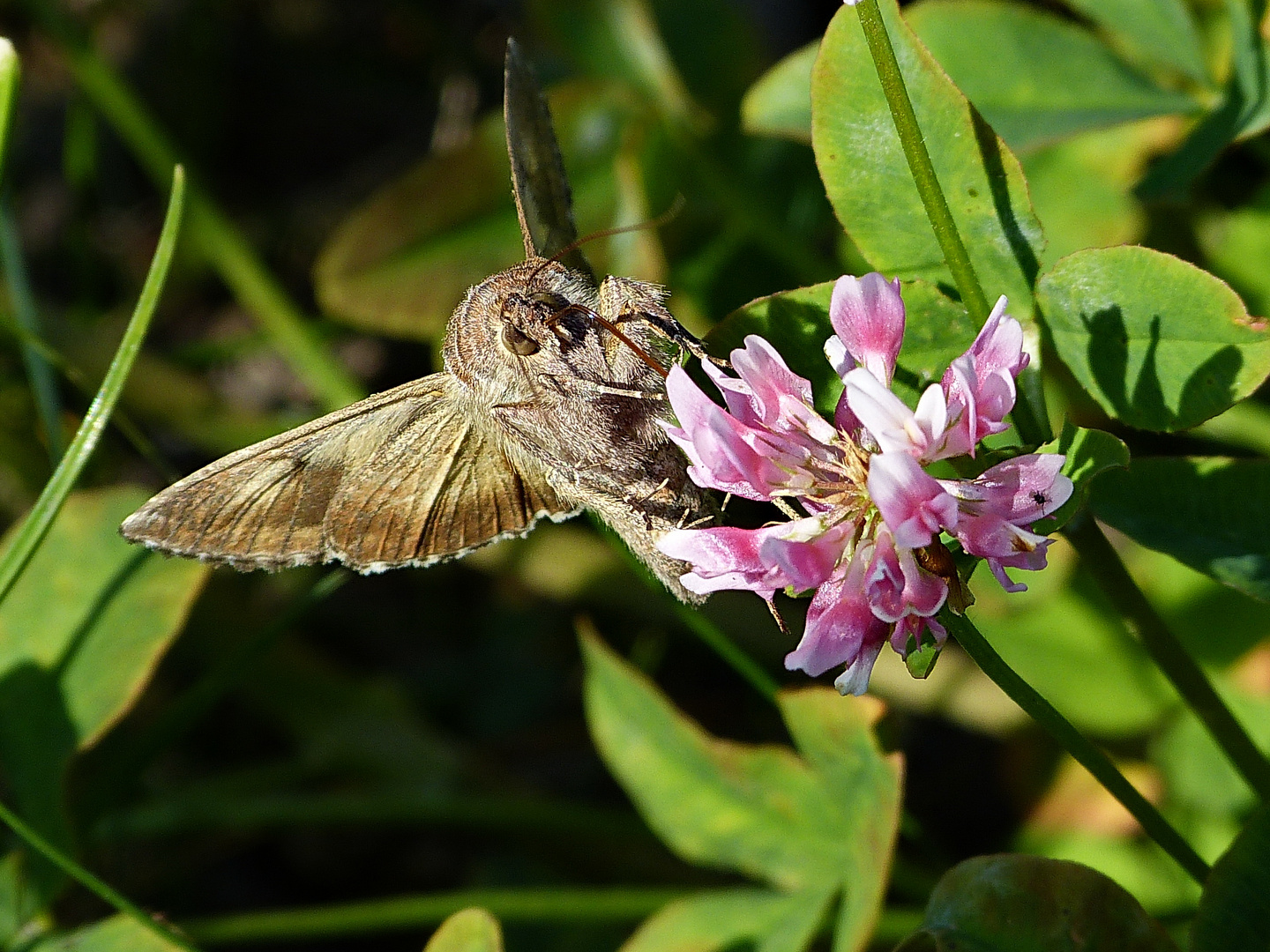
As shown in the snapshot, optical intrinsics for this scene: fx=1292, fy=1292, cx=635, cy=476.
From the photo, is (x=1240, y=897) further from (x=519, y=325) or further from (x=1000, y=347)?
(x=519, y=325)

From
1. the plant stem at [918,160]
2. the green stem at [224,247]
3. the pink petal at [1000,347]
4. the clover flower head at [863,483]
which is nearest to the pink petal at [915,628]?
the clover flower head at [863,483]

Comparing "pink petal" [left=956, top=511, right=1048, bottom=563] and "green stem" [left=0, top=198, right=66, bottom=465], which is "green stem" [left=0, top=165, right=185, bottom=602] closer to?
"green stem" [left=0, top=198, right=66, bottom=465]

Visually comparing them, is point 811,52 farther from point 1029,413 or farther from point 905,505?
point 905,505

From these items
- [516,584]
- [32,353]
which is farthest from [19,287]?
[516,584]

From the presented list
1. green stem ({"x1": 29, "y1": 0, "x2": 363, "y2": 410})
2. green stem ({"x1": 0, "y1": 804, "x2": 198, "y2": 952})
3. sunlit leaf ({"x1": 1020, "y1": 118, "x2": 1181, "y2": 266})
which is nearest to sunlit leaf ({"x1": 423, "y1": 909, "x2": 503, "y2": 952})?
green stem ({"x1": 0, "y1": 804, "x2": 198, "y2": 952})

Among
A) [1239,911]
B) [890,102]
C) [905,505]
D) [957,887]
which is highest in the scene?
[890,102]

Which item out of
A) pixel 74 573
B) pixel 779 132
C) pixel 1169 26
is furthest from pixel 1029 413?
pixel 74 573

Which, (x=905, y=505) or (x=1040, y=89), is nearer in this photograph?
(x=905, y=505)
